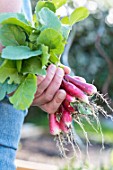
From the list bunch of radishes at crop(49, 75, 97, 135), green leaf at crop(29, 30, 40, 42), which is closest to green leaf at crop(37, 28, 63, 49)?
green leaf at crop(29, 30, 40, 42)

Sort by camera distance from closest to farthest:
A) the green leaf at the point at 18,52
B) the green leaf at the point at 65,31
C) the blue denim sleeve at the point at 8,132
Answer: the green leaf at the point at 18,52 < the green leaf at the point at 65,31 < the blue denim sleeve at the point at 8,132

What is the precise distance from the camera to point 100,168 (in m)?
2.16

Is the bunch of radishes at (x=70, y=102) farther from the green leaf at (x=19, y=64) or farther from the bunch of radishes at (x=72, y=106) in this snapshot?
the green leaf at (x=19, y=64)

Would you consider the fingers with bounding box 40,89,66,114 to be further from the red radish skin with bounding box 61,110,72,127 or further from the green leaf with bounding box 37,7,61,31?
the green leaf with bounding box 37,7,61,31

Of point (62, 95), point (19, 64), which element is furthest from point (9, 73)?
point (62, 95)

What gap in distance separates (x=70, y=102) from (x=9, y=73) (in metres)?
0.20

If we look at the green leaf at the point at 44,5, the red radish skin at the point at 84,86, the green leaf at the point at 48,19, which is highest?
the green leaf at the point at 44,5

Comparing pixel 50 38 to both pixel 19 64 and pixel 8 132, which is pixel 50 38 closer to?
pixel 19 64

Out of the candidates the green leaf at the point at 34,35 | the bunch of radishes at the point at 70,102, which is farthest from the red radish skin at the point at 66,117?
the green leaf at the point at 34,35

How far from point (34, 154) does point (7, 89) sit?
4.41 m

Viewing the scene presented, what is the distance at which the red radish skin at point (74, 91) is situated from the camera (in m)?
1.23

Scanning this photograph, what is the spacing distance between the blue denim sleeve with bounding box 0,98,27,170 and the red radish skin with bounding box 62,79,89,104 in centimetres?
20

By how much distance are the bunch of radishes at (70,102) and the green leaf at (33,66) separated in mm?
125

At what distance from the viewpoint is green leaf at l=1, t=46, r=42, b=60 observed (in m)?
1.10
